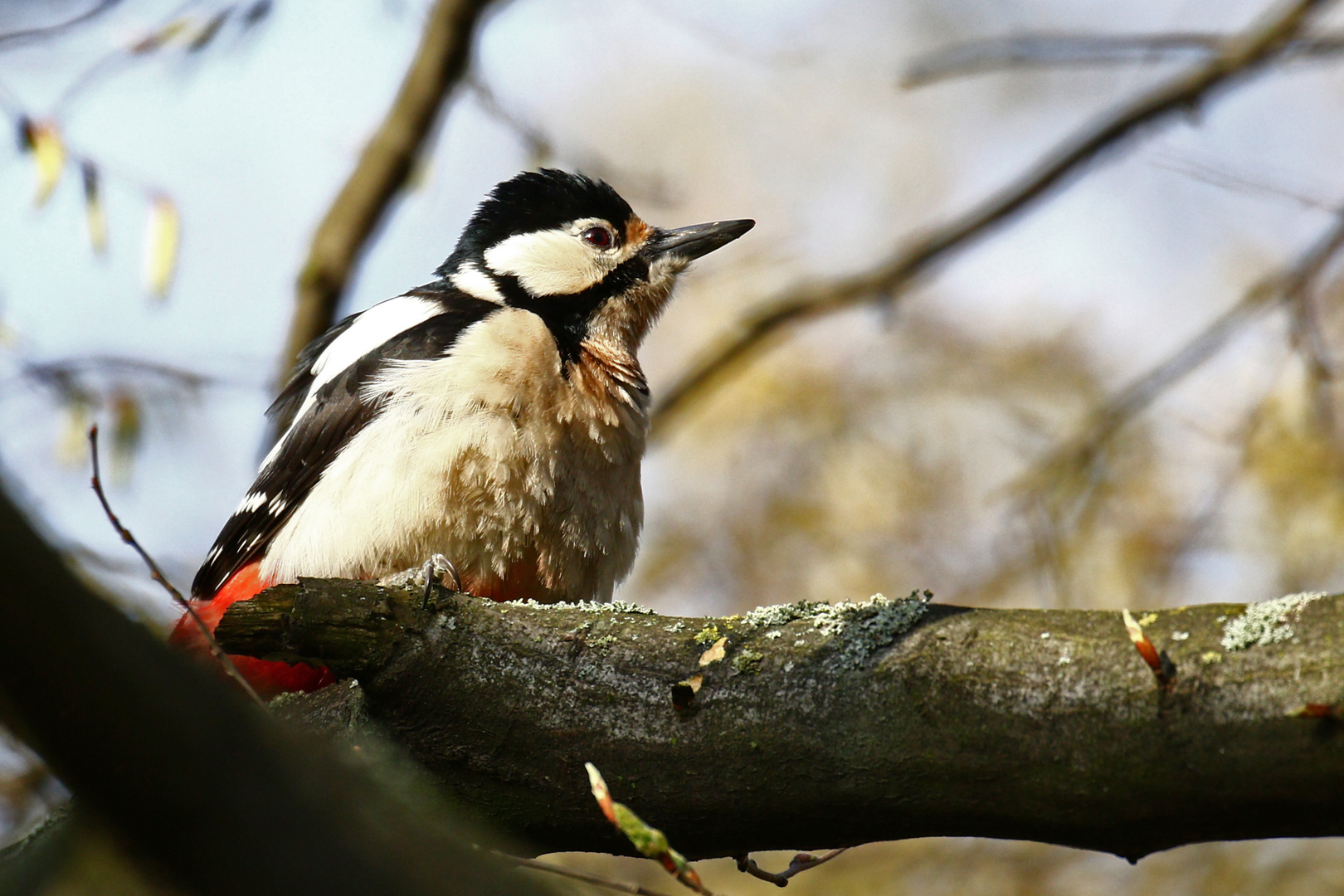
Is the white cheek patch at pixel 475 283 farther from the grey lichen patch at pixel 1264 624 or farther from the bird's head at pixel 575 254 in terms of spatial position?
the grey lichen patch at pixel 1264 624

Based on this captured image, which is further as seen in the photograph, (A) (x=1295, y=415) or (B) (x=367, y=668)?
(A) (x=1295, y=415)

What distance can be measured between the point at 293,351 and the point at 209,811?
498cm

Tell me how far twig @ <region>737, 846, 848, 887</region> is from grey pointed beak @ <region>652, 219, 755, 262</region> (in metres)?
3.14

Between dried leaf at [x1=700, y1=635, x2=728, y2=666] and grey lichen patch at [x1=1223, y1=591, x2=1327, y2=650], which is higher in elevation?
grey lichen patch at [x1=1223, y1=591, x2=1327, y2=650]

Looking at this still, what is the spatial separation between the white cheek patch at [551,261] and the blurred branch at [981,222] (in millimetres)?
1087

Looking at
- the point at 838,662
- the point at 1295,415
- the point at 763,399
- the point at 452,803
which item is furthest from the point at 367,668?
the point at 763,399

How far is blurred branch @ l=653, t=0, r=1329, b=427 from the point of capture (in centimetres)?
536

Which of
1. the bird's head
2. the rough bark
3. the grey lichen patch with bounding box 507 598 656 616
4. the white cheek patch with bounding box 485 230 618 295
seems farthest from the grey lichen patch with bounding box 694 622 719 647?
the white cheek patch with bounding box 485 230 618 295

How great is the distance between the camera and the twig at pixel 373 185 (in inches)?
228

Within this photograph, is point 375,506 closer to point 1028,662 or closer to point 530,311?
point 530,311

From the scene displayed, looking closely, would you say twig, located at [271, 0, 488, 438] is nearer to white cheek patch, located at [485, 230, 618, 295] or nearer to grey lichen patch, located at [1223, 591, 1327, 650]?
white cheek patch, located at [485, 230, 618, 295]

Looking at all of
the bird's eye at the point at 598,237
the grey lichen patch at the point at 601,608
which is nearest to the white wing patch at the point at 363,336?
the bird's eye at the point at 598,237

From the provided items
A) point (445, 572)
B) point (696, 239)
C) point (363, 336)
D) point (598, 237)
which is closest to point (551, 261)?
point (598, 237)

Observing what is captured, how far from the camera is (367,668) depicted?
8.41 feet
